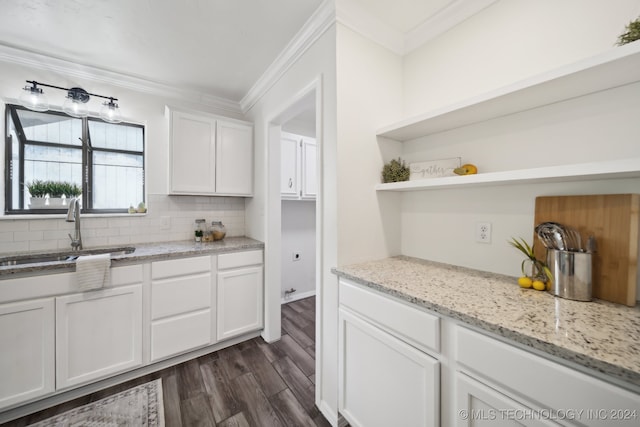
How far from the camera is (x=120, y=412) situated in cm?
153

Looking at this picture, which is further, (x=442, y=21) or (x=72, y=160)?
(x=72, y=160)

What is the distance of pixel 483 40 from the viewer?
1346 millimetres

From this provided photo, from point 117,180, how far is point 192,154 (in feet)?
2.63

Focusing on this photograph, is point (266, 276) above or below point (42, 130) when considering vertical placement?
below

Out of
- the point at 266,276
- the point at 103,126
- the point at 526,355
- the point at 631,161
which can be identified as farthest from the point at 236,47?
the point at 526,355

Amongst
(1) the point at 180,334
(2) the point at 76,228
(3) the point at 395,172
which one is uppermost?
(3) the point at 395,172

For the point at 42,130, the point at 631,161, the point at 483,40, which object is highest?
the point at 483,40

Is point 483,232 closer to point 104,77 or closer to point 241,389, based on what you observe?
point 241,389

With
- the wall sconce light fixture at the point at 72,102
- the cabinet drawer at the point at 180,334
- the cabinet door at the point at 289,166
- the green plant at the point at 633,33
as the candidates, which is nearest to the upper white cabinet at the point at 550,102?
the green plant at the point at 633,33

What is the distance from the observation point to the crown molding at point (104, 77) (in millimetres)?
1873

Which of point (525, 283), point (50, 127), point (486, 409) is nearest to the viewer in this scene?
point (486, 409)

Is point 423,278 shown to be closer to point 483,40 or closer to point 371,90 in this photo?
point 371,90

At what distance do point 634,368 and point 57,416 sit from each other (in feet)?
9.11

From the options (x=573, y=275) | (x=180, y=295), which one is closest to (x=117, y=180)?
(x=180, y=295)
